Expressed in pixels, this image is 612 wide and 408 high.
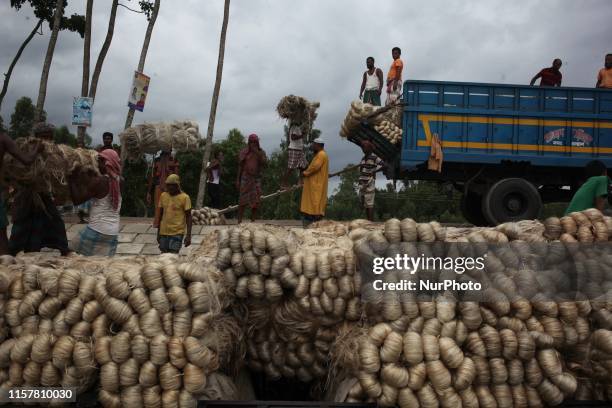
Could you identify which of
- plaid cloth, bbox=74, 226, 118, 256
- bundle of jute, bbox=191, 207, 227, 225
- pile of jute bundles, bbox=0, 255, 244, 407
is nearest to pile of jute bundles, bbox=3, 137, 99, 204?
plaid cloth, bbox=74, 226, 118, 256

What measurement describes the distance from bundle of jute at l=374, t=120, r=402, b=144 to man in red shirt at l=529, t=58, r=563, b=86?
2438 mm

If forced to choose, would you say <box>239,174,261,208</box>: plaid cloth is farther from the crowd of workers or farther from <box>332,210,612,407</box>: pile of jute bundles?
<box>332,210,612,407</box>: pile of jute bundles

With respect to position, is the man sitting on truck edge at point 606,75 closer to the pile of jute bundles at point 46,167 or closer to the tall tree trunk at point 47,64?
the pile of jute bundles at point 46,167

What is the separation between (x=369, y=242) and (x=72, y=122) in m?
8.68

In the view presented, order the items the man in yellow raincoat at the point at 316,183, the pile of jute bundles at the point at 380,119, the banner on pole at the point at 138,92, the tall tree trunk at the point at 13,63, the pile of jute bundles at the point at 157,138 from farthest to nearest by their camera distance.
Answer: the tall tree trunk at the point at 13,63
the banner on pole at the point at 138,92
the pile of jute bundles at the point at 157,138
the pile of jute bundles at the point at 380,119
the man in yellow raincoat at the point at 316,183

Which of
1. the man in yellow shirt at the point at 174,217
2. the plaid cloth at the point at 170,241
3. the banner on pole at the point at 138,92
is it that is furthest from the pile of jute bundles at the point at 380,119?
the banner on pole at the point at 138,92

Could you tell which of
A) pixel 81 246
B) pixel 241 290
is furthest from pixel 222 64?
pixel 241 290

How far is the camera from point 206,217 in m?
10.3

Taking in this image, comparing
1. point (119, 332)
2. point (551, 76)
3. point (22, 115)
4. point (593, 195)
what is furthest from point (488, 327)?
point (22, 115)

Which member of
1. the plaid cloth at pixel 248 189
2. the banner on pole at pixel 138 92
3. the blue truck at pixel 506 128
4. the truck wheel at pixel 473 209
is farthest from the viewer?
the banner on pole at pixel 138 92

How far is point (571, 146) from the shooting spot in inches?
324

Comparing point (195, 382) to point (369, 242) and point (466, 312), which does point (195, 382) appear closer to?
point (369, 242)

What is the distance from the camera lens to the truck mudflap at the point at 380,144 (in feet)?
27.8

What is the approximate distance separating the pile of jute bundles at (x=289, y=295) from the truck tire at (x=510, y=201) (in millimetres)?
6259
